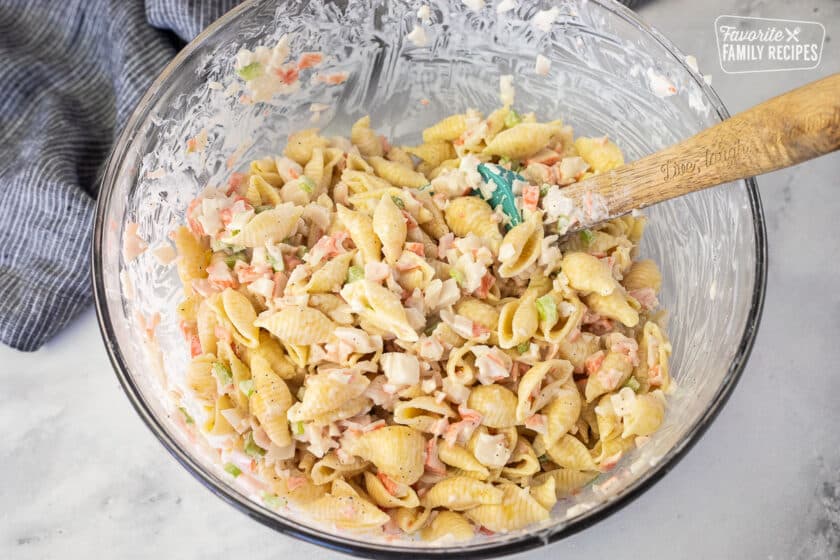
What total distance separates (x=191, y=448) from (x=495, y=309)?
1.78ft

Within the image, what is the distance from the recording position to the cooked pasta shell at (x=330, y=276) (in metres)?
1.28

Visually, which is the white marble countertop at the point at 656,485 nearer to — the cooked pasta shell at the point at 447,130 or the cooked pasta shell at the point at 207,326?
the cooked pasta shell at the point at 207,326

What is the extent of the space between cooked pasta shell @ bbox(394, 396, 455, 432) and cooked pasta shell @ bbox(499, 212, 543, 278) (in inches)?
9.8

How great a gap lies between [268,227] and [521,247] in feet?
1.40

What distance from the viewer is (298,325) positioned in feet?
4.02

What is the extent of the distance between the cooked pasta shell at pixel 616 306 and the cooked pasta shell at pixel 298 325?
46cm

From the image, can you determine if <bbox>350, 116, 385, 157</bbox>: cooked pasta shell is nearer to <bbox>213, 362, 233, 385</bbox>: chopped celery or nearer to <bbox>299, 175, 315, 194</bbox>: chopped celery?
<bbox>299, 175, 315, 194</bbox>: chopped celery

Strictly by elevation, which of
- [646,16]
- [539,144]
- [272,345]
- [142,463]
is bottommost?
[142,463]

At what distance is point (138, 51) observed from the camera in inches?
67.1

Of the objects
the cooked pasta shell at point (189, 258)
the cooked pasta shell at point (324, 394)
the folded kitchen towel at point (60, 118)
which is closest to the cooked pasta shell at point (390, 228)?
the cooked pasta shell at point (324, 394)

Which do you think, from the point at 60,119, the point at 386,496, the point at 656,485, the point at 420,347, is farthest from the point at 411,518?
the point at 60,119

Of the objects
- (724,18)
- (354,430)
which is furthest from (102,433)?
(724,18)

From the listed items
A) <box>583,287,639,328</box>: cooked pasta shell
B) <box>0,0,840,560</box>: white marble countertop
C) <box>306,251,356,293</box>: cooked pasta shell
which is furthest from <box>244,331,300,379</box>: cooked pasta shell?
<box>583,287,639,328</box>: cooked pasta shell

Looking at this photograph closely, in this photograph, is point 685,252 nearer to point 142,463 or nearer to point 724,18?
point 724,18
